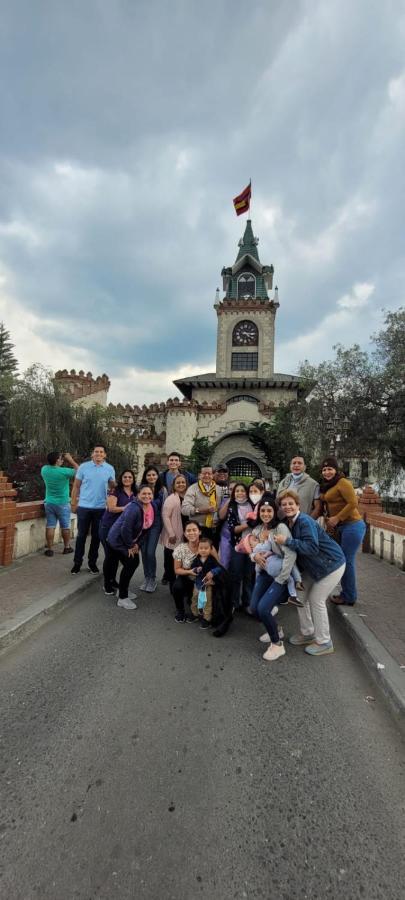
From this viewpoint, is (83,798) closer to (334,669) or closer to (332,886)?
(332,886)

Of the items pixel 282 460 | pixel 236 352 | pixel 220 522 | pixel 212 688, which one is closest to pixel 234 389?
pixel 236 352

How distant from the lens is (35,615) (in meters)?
3.97

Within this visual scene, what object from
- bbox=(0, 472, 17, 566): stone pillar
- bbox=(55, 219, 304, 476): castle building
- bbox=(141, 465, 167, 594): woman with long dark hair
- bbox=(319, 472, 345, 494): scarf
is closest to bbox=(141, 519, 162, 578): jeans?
bbox=(141, 465, 167, 594): woman with long dark hair

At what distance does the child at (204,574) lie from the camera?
13.4ft

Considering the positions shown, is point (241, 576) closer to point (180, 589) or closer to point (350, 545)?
point (180, 589)

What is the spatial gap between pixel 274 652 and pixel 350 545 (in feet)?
5.48

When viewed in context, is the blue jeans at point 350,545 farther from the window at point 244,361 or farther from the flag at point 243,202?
the flag at point 243,202

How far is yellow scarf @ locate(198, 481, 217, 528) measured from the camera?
16.0 feet

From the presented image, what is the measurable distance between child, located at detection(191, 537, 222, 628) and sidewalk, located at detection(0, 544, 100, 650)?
5.59ft

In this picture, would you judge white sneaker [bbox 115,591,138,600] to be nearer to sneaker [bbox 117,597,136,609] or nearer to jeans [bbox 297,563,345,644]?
sneaker [bbox 117,597,136,609]

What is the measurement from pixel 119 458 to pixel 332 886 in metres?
15.0

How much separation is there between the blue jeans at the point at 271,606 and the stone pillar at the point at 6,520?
4056mm

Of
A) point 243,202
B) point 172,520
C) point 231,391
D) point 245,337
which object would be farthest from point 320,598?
point 243,202

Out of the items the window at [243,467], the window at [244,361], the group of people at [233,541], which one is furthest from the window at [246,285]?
the group of people at [233,541]
